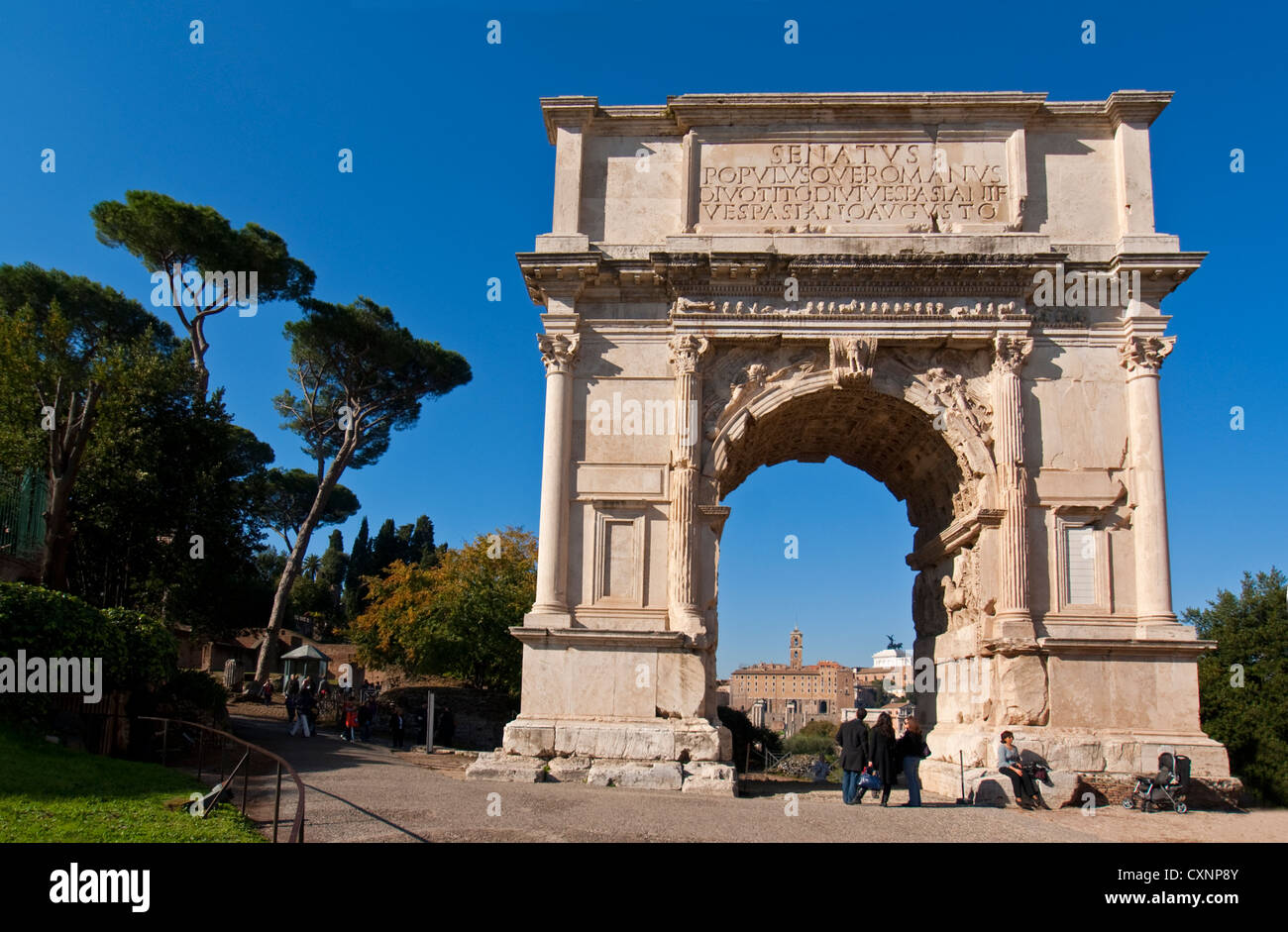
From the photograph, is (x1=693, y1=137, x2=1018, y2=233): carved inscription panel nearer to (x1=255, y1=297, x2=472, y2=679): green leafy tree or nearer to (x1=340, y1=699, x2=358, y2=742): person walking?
(x1=340, y1=699, x2=358, y2=742): person walking

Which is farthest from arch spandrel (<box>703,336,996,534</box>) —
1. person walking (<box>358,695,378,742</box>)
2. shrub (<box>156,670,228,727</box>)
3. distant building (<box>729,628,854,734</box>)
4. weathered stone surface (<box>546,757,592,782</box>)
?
distant building (<box>729,628,854,734</box>)

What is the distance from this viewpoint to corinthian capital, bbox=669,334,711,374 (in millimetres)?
14039

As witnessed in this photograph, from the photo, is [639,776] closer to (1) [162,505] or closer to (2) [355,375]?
(1) [162,505]

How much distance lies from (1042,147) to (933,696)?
845 centimetres

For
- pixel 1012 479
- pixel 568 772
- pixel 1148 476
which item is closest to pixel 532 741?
pixel 568 772

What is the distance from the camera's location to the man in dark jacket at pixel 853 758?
38.4ft

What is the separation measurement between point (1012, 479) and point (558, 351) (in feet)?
21.0

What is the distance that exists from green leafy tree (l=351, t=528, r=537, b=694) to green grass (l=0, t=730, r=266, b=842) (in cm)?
1706

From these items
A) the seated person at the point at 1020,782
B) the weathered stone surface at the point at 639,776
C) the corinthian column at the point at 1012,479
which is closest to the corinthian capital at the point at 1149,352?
the corinthian column at the point at 1012,479

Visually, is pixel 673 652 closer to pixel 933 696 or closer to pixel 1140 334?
pixel 933 696

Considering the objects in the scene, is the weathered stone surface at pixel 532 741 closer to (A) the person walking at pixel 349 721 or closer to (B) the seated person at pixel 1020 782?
(B) the seated person at pixel 1020 782

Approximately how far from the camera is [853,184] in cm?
1480

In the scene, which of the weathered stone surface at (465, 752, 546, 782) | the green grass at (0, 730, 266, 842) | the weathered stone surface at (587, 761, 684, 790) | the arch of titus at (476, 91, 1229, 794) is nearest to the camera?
the green grass at (0, 730, 266, 842)
